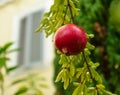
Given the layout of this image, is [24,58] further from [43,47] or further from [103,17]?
[103,17]

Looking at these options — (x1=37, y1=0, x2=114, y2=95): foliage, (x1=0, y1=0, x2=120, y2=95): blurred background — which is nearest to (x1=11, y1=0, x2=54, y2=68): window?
(x1=0, y1=0, x2=120, y2=95): blurred background

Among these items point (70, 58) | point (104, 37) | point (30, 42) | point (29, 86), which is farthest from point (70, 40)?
point (30, 42)

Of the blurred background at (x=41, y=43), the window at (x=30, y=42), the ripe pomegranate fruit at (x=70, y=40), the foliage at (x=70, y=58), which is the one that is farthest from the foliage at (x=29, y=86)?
the window at (x=30, y=42)

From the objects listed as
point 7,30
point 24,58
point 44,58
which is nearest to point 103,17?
point 44,58

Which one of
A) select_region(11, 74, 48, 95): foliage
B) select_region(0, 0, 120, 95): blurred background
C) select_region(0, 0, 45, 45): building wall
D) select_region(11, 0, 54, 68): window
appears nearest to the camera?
select_region(11, 74, 48, 95): foliage

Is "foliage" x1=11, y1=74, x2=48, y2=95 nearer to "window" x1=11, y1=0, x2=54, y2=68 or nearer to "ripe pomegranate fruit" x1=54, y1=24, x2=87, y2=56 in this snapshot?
"ripe pomegranate fruit" x1=54, y1=24, x2=87, y2=56

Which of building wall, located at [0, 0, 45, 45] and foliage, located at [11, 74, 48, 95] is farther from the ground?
foliage, located at [11, 74, 48, 95]
